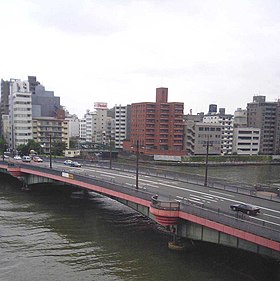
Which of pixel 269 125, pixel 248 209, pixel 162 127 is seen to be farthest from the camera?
pixel 269 125

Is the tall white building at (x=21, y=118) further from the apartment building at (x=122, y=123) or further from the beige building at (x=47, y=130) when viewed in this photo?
the apartment building at (x=122, y=123)

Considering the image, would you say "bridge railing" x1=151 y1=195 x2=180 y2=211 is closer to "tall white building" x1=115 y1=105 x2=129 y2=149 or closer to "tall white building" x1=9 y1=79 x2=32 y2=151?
"tall white building" x1=9 y1=79 x2=32 y2=151

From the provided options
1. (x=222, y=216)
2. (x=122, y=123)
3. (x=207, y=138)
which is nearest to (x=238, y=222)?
(x=222, y=216)

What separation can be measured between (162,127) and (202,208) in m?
81.0

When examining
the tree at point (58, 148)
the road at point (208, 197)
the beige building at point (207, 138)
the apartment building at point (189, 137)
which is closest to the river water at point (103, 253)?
the road at point (208, 197)

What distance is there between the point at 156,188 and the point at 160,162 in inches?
2490

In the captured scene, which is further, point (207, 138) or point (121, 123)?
point (121, 123)

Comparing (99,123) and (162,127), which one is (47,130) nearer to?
(162,127)

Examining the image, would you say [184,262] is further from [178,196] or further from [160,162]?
[160,162]

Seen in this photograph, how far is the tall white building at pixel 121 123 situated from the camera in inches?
5108

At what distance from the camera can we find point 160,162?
3836 inches

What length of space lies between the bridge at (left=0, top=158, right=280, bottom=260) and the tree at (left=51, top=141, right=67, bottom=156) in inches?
2056

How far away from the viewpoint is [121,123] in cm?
13138

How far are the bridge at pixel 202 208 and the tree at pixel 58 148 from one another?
52224mm
